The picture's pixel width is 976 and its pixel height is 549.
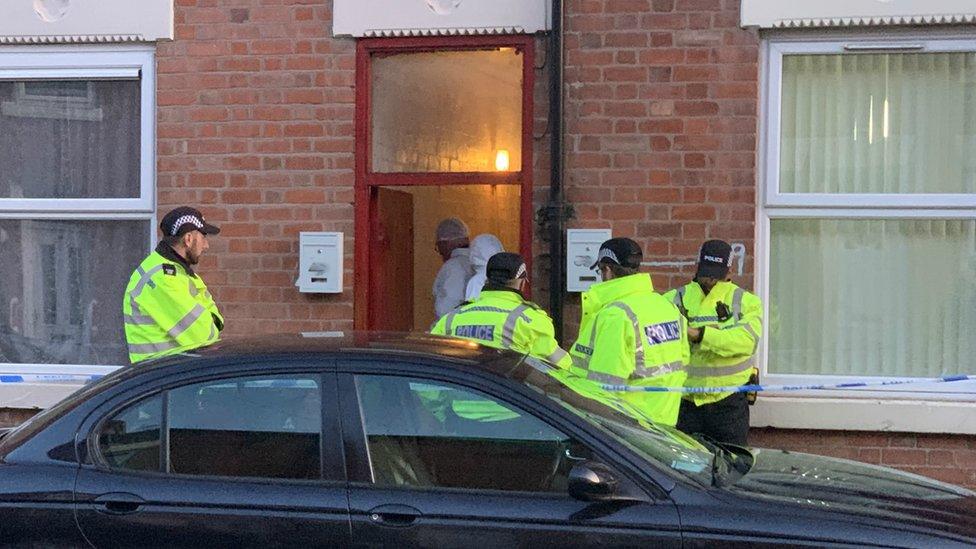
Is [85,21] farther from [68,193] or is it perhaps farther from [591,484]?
[591,484]

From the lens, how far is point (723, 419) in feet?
22.3

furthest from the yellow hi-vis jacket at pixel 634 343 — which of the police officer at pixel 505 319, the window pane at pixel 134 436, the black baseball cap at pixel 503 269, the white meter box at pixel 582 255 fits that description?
the window pane at pixel 134 436

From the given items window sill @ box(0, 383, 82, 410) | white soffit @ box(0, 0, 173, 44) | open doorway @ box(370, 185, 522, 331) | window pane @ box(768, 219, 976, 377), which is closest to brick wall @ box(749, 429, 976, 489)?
window pane @ box(768, 219, 976, 377)

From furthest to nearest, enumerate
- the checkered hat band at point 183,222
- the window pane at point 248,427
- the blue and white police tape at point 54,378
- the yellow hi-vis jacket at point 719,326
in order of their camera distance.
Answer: the blue and white police tape at point 54,378 < the yellow hi-vis jacket at point 719,326 < the checkered hat band at point 183,222 < the window pane at point 248,427

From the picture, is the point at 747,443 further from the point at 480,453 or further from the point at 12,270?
the point at 12,270

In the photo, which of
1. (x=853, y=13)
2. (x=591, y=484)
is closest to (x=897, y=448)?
(x=853, y=13)

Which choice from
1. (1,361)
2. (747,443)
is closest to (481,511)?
(747,443)

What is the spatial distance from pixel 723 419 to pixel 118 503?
368 centimetres

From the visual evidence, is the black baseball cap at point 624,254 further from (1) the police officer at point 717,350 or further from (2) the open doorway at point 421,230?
(2) the open doorway at point 421,230

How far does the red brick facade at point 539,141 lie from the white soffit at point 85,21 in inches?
5.6

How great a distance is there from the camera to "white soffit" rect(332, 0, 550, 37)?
758cm

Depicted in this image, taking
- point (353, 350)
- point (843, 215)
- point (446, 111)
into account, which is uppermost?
point (446, 111)

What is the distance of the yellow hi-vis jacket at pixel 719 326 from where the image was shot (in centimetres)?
669

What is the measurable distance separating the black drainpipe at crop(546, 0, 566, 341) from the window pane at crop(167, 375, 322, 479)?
10.8ft
